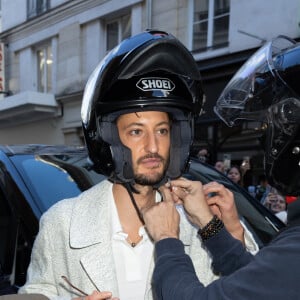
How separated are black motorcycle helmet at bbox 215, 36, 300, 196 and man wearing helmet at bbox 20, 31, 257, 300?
285 millimetres

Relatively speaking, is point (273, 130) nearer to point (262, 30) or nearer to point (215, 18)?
point (262, 30)

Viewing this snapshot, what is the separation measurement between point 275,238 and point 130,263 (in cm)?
64

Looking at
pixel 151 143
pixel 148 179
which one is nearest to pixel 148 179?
pixel 148 179

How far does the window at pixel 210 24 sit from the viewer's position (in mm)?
9617

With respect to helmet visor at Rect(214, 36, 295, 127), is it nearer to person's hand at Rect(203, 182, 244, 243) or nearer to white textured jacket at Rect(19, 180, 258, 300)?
person's hand at Rect(203, 182, 244, 243)

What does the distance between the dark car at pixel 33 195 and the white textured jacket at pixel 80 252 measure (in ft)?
1.78

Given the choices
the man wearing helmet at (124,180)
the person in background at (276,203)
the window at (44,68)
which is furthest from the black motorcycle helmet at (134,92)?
the window at (44,68)

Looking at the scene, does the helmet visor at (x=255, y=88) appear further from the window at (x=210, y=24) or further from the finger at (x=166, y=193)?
the window at (x=210, y=24)

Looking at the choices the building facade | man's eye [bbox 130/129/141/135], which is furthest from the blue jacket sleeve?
the building facade

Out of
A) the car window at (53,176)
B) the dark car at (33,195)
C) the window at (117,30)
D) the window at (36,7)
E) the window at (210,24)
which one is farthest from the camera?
the window at (36,7)

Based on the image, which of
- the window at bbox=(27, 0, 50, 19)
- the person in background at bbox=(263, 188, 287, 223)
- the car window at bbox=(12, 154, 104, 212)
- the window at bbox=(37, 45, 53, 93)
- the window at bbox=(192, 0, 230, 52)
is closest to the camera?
the car window at bbox=(12, 154, 104, 212)

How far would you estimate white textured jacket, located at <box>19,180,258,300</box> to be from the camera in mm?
1581

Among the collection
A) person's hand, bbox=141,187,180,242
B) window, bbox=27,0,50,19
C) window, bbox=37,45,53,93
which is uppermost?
window, bbox=27,0,50,19

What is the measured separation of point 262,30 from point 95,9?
584cm
